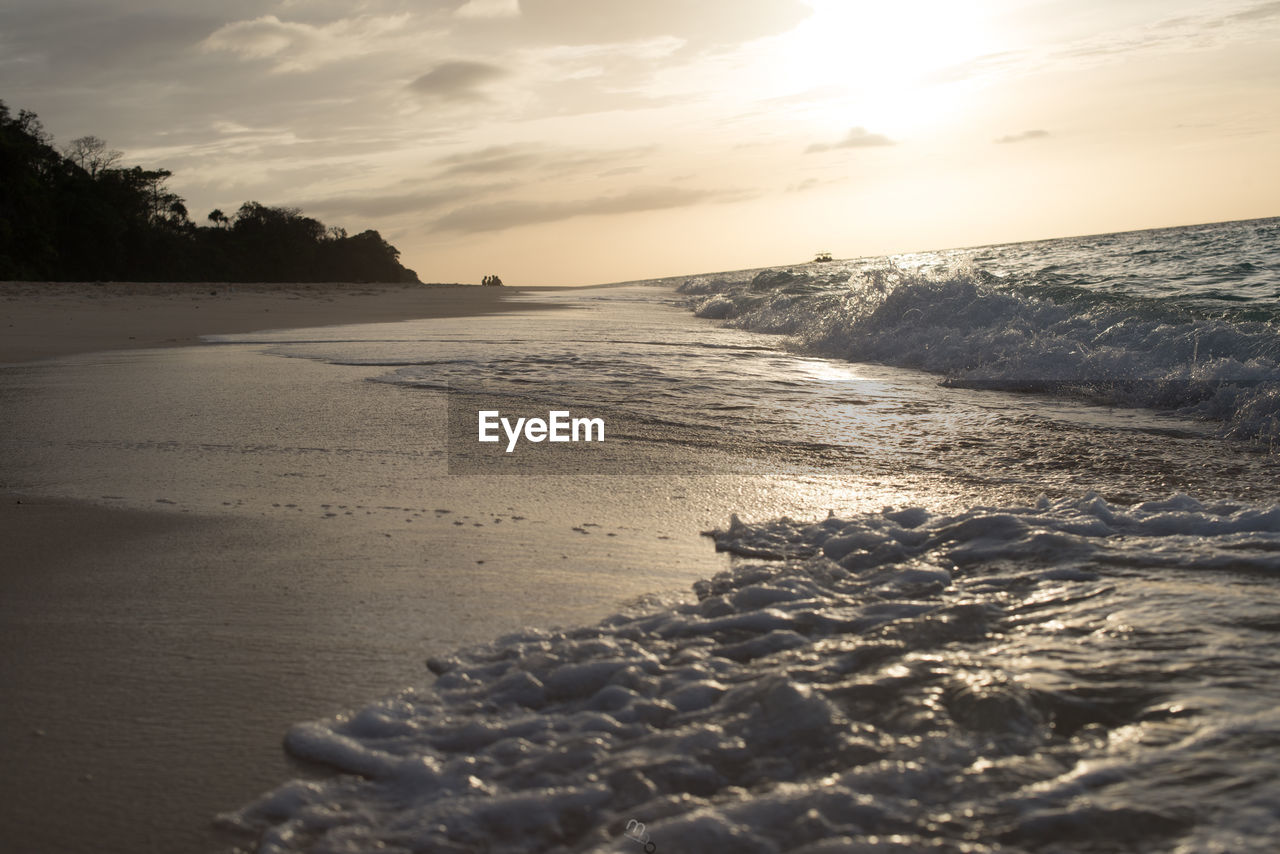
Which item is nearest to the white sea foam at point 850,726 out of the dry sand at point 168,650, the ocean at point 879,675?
the ocean at point 879,675

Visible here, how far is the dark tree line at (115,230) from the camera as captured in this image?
34906 millimetres

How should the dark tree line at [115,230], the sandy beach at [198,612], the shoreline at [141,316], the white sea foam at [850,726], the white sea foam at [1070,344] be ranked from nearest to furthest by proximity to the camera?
the white sea foam at [850,726] < the sandy beach at [198,612] < the white sea foam at [1070,344] < the shoreline at [141,316] < the dark tree line at [115,230]

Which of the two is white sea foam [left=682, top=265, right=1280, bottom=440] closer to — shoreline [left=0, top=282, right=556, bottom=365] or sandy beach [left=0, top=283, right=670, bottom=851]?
sandy beach [left=0, top=283, right=670, bottom=851]

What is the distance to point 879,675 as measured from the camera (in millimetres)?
2051

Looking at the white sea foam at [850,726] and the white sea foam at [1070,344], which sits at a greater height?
the white sea foam at [1070,344]

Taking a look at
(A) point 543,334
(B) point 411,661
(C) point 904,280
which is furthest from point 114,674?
(C) point 904,280

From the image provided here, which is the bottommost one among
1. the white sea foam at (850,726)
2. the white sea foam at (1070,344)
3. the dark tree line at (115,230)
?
the white sea foam at (850,726)

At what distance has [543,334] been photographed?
1130 centimetres

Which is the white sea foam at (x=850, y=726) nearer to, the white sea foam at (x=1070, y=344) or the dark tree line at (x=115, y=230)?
the white sea foam at (x=1070, y=344)

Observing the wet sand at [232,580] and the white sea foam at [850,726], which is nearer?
the white sea foam at [850,726]

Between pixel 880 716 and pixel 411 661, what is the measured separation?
113 centimetres

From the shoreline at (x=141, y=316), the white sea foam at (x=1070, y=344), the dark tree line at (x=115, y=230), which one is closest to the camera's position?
the white sea foam at (x=1070, y=344)

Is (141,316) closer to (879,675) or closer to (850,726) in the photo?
(879,675)

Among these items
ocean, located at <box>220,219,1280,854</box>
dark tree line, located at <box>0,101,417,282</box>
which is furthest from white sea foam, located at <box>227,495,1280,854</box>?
dark tree line, located at <box>0,101,417,282</box>
